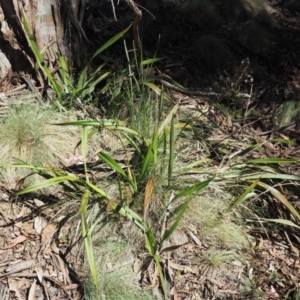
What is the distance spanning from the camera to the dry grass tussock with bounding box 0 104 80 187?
3.79 m

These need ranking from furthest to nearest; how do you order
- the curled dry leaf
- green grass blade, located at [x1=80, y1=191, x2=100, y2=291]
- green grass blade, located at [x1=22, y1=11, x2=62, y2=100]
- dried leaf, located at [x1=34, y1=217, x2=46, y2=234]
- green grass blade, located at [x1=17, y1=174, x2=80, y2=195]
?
green grass blade, located at [x1=22, y1=11, x2=62, y2=100] → dried leaf, located at [x1=34, y1=217, x2=46, y2=234] → the curled dry leaf → green grass blade, located at [x1=17, y1=174, x2=80, y2=195] → green grass blade, located at [x1=80, y1=191, x2=100, y2=291]

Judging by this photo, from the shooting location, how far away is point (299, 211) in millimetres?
3717

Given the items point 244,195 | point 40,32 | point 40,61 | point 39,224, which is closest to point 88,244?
point 39,224

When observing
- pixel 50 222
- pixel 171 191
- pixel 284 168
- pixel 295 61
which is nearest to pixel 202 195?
pixel 171 191

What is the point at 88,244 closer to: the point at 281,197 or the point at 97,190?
the point at 97,190

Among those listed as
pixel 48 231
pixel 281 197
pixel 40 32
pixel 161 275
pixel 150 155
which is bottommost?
pixel 48 231

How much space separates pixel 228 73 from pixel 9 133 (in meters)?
2.44

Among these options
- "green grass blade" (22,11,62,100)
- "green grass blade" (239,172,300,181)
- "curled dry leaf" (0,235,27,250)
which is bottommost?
"curled dry leaf" (0,235,27,250)

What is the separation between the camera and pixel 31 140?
3.91 meters

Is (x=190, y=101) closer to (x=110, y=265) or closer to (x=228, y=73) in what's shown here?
(x=228, y=73)

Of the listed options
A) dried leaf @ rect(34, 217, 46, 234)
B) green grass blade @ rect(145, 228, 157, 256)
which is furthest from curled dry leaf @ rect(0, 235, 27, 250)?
green grass blade @ rect(145, 228, 157, 256)

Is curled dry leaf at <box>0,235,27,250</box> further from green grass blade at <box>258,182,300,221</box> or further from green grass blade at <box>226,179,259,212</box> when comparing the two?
green grass blade at <box>258,182,300,221</box>

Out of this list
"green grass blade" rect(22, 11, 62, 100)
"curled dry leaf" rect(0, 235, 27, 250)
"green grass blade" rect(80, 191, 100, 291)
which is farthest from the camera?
"green grass blade" rect(22, 11, 62, 100)

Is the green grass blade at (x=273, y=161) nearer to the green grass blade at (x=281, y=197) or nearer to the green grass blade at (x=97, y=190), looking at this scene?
the green grass blade at (x=281, y=197)
